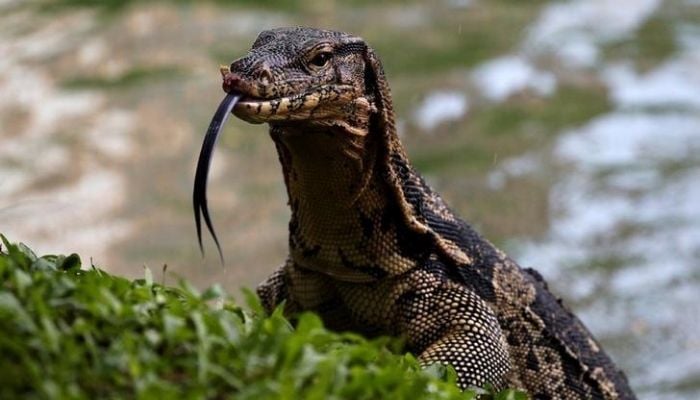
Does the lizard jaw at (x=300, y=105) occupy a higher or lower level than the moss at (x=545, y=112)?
lower

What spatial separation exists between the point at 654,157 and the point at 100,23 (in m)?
7.76

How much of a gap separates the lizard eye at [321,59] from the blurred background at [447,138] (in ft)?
18.0

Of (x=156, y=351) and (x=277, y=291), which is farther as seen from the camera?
(x=277, y=291)

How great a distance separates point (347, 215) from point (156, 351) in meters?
2.57

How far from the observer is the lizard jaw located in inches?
180

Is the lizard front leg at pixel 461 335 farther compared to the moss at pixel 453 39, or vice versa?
the moss at pixel 453 39

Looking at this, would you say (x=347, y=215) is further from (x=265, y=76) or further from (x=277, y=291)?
(x=265, y=76)

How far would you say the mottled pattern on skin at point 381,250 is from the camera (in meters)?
5.07

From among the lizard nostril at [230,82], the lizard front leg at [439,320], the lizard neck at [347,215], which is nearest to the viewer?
the lizard nostril at [230,82]

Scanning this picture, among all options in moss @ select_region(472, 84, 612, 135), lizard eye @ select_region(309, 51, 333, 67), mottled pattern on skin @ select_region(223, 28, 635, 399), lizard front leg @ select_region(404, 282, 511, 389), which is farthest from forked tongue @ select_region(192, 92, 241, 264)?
moss @ select_region(472, 84, 612, 135)

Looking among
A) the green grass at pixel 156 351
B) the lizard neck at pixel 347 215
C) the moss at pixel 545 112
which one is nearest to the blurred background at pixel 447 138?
the moss at pixel 545 112

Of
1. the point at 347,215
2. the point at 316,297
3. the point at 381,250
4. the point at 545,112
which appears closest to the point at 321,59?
the point at 347,215

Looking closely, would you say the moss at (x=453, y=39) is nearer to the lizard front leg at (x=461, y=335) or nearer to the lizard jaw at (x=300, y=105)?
the lizard front leg at (x=461, y=335)

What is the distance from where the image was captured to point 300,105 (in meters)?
4.79
